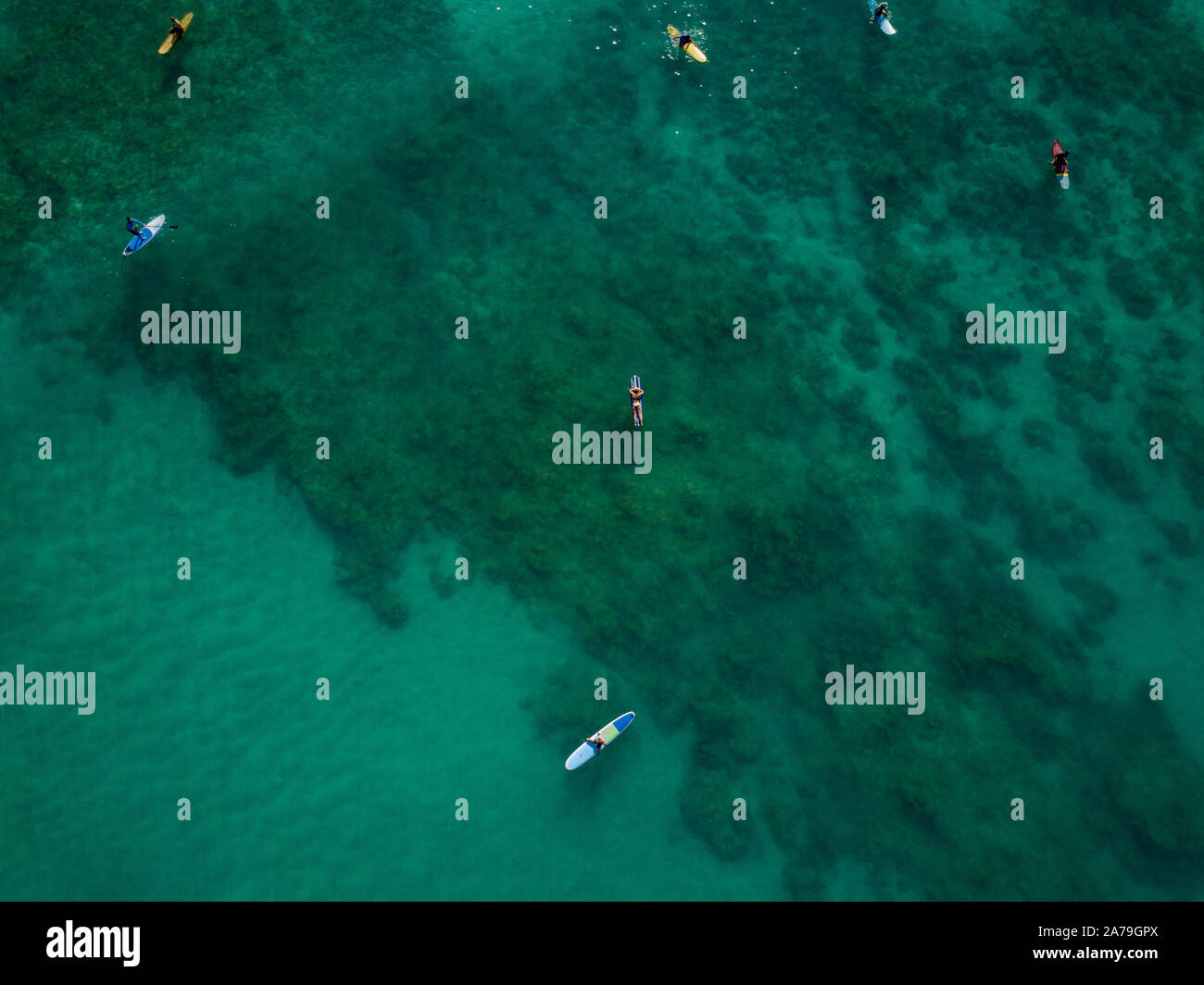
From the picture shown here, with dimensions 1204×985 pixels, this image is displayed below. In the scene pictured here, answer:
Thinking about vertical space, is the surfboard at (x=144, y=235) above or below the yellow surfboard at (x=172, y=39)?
below

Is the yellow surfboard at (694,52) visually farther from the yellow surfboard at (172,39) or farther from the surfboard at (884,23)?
the yellow surfboard at (172,39)

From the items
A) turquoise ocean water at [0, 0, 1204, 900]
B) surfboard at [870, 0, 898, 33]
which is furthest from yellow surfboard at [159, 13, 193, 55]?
surfboard at [870, 0, 898, 33]

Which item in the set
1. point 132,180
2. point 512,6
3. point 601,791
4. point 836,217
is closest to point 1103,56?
point 836,217

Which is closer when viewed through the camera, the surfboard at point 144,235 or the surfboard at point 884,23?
the surfboard at point 144,235

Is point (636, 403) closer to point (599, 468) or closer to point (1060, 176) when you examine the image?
point (599, 468)

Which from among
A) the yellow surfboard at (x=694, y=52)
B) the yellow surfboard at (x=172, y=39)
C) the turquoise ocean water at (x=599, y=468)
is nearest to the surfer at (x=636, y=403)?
the turquoise ocean water at (x=599, y=468)
